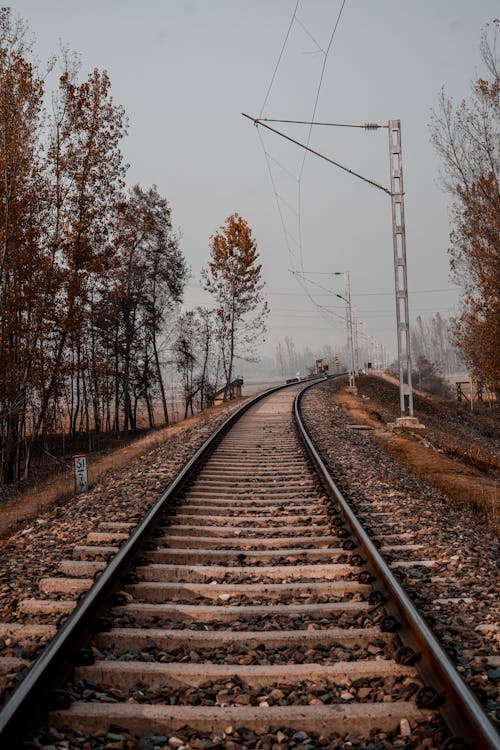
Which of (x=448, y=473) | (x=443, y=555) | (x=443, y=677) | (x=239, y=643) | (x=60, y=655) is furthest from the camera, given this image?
(x=448, y=473)

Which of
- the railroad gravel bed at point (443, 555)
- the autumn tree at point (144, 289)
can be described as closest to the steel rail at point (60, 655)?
the railroad gravel bed at point (443, 555)

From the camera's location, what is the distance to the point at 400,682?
11.0 feet

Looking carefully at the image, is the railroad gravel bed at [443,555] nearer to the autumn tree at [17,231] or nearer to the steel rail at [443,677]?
the steel rail at [443,677]

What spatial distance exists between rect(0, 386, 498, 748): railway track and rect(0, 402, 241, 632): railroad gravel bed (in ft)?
0.65

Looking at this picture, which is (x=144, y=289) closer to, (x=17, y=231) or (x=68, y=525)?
(x=17, y=231)

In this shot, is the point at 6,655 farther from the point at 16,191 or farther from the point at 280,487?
the point at 16,191

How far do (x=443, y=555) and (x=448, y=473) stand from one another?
6.10m

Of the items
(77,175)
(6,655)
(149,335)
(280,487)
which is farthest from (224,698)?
(149,335)

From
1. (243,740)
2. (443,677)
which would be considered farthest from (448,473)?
(243,740)

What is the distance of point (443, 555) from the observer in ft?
18.4

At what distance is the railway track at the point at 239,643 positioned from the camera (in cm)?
297

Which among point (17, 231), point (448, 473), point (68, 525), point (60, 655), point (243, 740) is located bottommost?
point (448, 473)

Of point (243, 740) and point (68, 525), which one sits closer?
point (243, 740)

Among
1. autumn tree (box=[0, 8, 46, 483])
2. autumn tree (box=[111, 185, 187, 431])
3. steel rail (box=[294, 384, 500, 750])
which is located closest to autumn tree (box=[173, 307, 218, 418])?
autumn tree (box=[111, 185, 187, 431])
